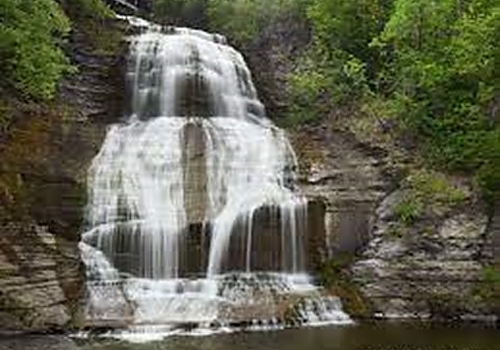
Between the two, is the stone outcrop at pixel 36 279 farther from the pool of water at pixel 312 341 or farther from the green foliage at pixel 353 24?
A: the green foliage at pixel 353 24

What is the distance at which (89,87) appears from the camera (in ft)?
83.3

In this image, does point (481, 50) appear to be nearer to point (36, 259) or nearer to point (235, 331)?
point (235, 331)

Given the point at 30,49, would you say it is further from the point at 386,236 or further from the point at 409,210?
the point at 409,210

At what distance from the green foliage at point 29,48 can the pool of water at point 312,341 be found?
7071 mm

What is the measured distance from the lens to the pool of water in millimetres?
16703

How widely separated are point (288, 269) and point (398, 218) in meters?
3.64

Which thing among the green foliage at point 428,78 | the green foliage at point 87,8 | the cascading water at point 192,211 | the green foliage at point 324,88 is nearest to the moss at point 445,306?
the green foliage at point 428,78

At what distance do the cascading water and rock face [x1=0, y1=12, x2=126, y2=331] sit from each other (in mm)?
521

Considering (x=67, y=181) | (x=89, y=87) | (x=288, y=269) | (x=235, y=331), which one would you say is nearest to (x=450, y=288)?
(x=288, y=269)

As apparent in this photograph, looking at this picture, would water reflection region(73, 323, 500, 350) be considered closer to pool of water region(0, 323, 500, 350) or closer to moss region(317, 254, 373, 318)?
pool of water region(0, 323, 500, 350)

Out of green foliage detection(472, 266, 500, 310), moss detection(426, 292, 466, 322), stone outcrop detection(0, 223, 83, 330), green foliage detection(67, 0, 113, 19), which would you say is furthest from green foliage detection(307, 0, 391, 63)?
stone outcrop detection(0, 223, 83, 330)

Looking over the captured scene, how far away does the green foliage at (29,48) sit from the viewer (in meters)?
19.8

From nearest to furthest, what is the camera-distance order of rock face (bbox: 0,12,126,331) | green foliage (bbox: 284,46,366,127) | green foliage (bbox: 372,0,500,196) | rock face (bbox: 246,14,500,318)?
rock face (bbox: 0,12,126,331) < rock face (bbox: 246,14,500,318) < green foliage (bbox: 372,0,500,196) < green foliage (bbox: 284,46,366,127)

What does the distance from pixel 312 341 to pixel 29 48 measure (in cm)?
1039
